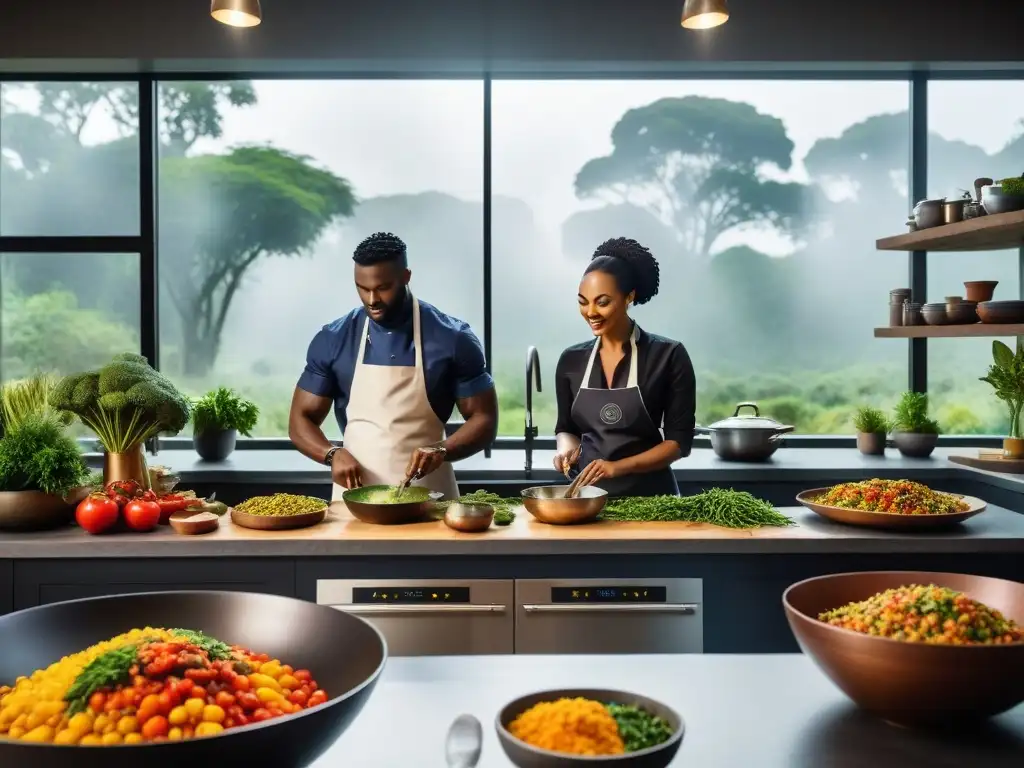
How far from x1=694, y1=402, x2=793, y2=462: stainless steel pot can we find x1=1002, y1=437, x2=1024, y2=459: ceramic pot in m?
0.97

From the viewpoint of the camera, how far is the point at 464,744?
3.57 feet

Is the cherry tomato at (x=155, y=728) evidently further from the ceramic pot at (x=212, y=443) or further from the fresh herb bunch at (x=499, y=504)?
the ceramic pot at (x=212, y=443)

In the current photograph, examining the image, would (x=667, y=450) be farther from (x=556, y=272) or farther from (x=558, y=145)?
(x=558, y=145)

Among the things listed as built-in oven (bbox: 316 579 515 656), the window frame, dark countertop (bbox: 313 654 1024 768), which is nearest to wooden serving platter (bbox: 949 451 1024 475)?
the window frame

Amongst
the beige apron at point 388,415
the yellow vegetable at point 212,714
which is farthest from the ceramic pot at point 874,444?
the yellow vegetable at point 212,714

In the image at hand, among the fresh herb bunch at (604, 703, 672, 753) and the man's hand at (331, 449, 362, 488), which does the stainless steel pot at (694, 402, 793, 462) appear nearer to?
the man's hand at (331, 449, 362, 488)

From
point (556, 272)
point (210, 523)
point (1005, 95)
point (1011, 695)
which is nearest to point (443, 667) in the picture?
point (1011, 695)

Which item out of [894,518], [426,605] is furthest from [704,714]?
[894,518]

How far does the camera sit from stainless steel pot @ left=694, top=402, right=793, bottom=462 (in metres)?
4.18

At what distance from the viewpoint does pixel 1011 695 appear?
114 cm

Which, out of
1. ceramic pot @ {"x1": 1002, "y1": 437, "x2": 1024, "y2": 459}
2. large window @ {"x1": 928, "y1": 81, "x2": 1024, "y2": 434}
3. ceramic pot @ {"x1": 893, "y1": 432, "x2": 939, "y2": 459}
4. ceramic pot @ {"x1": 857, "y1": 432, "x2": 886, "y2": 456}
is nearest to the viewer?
ceramic pot @ {"x1": 1002, "y1": 437, "x2": 1024, "y2": 459}

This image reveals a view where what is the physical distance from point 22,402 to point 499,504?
61.8 inches

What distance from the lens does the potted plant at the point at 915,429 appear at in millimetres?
4344

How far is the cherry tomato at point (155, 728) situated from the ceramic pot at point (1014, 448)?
4.00m
